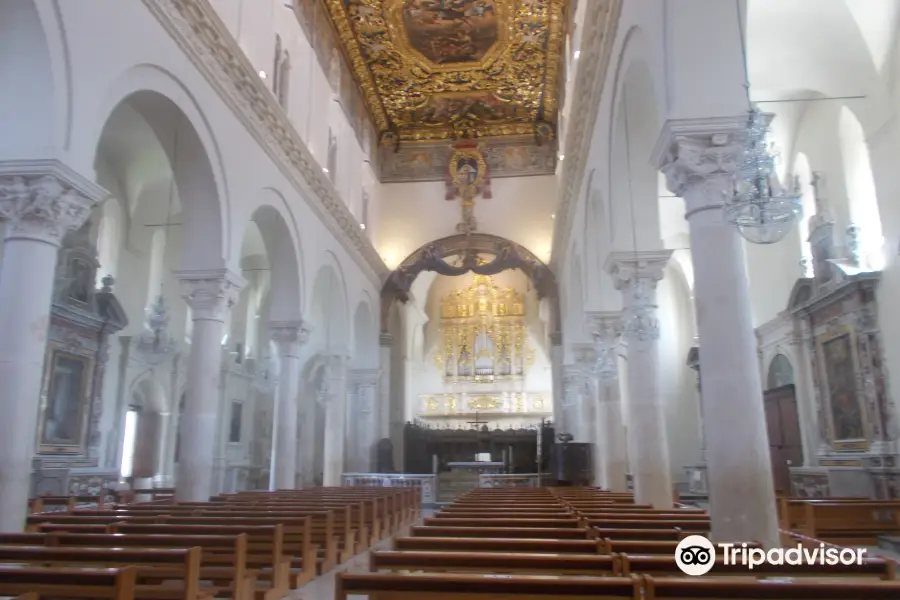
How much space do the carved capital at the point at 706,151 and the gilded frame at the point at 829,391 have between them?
7331mm

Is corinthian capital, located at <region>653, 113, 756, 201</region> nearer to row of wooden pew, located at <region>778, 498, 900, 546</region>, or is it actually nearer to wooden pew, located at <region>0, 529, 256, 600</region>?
wooden pew, located at <region>0, 529, 256, 600</region>

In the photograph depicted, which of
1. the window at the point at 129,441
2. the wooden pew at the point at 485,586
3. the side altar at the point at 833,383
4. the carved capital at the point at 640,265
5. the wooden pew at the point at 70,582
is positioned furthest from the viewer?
the window at the point at 129,441

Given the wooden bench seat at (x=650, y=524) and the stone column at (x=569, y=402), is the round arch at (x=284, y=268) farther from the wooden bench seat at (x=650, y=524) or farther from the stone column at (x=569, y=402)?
the wooden bench seat at (x=650, y=524)

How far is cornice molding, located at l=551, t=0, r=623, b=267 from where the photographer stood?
406 inches

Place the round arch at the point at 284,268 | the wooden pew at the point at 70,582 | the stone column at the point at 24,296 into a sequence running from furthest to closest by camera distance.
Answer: the round arch at the point at 284,268, the stone column at the point at 24,296, the wooden pew at the point at 70,582

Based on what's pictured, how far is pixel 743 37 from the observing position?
699 cm

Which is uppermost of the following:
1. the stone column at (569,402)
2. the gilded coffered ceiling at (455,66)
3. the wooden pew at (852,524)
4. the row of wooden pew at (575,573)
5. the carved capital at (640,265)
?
the gilded coffered ceiling at (455,66)

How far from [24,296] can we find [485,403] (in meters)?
24.6

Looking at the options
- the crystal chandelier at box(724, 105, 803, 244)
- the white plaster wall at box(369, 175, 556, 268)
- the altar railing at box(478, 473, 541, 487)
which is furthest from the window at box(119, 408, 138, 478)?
the crystal chandelier at box(724, 105, 803, 244)

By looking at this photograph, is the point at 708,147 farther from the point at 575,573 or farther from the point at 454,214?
the point at 454,214

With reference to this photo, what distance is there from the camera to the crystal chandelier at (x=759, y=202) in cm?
576

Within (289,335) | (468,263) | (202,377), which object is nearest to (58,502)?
(202,377)

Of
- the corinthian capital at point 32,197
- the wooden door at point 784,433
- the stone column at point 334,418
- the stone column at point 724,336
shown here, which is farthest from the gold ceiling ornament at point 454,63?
the stone column at point 724,336

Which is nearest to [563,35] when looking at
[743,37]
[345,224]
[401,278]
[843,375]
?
[345,224]
